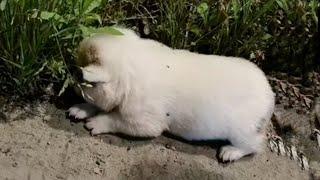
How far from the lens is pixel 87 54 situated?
144 inches

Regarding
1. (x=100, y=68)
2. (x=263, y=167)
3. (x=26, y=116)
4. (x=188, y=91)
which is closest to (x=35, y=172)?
(x=26, y=116)

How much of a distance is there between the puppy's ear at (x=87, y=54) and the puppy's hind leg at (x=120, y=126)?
34cm

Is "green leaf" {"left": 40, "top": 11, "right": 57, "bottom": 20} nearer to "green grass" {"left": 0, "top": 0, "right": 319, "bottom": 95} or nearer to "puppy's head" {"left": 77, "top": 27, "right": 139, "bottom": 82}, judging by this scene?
"green grass" {"left": 0, "top": 0, "right": 319, "bottom": 95}

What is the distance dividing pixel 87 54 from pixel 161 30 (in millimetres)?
688

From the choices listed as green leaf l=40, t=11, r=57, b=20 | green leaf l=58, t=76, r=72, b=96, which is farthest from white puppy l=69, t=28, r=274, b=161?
green leaf l=40, t=11, r=57, b=20

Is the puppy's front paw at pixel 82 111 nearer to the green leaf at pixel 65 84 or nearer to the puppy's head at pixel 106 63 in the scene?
the green leaf at pixel 65 84

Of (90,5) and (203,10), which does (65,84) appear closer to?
(90,5)

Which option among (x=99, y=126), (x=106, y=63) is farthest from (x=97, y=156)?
(x=106, y=63)

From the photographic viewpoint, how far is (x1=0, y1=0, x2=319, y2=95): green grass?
379 cm

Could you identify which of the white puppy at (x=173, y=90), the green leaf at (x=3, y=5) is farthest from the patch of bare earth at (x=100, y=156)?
the green leaf at (x=3, y=5)

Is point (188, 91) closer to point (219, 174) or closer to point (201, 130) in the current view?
point (201, 130)

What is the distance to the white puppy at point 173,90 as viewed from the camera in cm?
366

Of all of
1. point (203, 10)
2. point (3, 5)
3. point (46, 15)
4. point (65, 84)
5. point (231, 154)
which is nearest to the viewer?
point (3, 5)

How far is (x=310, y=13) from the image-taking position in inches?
169
